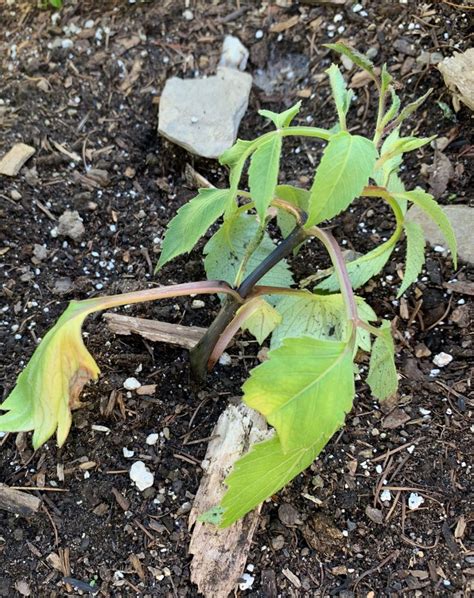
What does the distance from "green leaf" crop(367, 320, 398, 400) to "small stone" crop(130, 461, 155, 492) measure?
46 cm

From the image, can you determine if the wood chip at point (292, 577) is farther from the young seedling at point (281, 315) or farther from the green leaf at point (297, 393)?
the green leaf at point (297, 393)

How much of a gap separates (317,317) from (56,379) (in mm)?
483

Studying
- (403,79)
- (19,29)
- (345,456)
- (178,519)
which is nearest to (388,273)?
(345,456)

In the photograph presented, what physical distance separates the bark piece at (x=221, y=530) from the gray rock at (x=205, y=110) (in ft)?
2.55

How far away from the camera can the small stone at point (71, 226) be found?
1681 millimetres

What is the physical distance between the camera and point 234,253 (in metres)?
1.38

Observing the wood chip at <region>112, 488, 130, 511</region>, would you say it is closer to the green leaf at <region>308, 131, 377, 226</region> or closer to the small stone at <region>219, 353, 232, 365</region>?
the small stone at <region>219, 353, 232, 365</region>

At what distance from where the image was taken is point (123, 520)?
1328 millimetres

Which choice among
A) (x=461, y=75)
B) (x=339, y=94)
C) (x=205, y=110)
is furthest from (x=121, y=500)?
(x=461, y=75)

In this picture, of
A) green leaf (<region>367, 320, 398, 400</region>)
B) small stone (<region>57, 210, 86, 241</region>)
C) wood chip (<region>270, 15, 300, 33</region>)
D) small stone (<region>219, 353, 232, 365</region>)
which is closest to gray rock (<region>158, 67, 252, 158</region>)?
wood chip (<region>270, 15, 300, 33</region>)

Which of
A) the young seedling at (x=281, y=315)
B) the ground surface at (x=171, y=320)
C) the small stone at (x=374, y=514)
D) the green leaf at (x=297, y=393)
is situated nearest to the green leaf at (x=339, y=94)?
the young seedling at (x=281, y=315)

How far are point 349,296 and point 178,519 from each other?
1.82ft

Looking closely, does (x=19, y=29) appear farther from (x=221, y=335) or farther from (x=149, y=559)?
(x=149, y=559)

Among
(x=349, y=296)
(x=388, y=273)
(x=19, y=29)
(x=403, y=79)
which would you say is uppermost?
(x=19, y=29)
